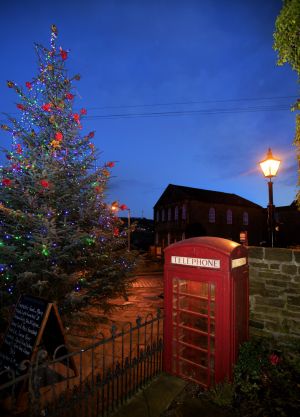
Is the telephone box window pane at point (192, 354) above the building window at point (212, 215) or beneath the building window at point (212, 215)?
beneath

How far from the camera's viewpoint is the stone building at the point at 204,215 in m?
36.3

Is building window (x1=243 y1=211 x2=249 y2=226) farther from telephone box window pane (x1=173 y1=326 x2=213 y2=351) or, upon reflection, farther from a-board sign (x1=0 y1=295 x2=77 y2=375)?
a-board sign (x1=0 y1=295 x2=77 y2=375)

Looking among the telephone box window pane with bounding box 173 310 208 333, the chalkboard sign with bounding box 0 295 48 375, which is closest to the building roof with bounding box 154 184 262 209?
the telephone box window pane with bounding box 173 310 208 333

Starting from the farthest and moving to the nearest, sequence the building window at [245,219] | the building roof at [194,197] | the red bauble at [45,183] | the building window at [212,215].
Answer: the building window at [245,219], the building window at [212,215], the building roof at [194,197], the red bauble at [45,183]

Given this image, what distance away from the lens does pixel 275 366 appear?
4473mm

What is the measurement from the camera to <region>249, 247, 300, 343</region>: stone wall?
190 inches

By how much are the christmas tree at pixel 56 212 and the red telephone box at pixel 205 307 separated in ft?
7.29

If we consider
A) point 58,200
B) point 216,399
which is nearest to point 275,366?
point 216,399

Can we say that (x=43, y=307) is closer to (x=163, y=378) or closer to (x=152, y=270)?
(x=163, y=378)

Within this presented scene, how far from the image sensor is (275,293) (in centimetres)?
504

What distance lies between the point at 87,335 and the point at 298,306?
468cm

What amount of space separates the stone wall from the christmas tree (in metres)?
3.30

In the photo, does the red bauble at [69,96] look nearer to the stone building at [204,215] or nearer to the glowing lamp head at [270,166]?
the glowing lamp head at [270,166]

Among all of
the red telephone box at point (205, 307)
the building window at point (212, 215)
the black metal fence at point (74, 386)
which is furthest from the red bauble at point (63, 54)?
the building window at point (212, 215)
